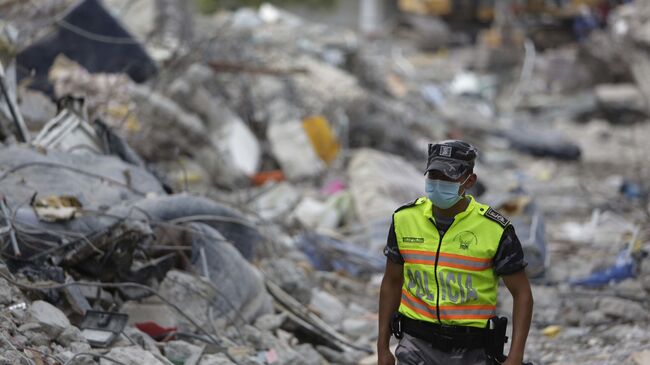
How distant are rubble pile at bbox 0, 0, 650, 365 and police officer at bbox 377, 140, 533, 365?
4.00 feet

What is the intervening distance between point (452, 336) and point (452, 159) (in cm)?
59

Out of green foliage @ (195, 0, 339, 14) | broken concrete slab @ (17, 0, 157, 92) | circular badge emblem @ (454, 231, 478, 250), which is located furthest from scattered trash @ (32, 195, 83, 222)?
green foliage @ (195, 0, 339, 14)

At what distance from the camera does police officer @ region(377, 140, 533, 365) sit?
116 inches

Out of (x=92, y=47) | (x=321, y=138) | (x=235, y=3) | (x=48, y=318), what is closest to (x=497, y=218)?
(x=48, y=318)

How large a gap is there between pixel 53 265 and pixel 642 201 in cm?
680

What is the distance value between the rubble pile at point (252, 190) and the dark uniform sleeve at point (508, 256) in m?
1.52

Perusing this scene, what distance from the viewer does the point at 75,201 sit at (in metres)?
4.61

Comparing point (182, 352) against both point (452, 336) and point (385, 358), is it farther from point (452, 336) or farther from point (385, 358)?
point (452, 336)

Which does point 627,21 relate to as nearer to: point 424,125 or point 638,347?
point 424,125

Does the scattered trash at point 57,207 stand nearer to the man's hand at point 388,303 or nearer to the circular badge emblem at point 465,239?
the man's hand at point 388,303

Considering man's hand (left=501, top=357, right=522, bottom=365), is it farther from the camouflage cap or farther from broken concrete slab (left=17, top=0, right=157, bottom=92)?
broken concrete slab (left=17, top=0, right=157, bottom=92)

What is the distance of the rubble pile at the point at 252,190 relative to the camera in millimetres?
4266

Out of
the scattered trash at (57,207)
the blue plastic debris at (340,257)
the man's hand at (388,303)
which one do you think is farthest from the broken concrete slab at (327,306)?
the man's hand at (388,303)

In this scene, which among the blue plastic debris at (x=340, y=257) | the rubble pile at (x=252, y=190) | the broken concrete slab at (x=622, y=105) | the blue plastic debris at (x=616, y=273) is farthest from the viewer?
the broken concrete slab at (x=622, y=105)
